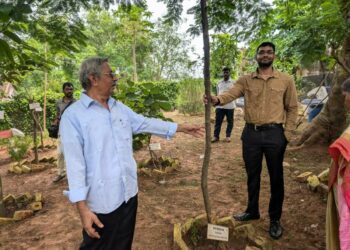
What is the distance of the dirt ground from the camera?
3.22 m

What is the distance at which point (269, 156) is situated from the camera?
3041 mm

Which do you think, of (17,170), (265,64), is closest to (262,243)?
(265,64)

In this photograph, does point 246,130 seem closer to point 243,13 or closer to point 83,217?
point 243,13

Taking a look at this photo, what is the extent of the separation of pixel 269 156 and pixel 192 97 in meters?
11.0

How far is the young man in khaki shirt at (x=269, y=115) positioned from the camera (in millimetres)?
2980

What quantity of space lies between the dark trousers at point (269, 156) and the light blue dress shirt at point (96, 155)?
147 centimetres

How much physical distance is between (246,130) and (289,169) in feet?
8.39

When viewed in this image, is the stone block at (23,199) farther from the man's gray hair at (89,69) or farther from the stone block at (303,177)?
the stone block at (303,177)

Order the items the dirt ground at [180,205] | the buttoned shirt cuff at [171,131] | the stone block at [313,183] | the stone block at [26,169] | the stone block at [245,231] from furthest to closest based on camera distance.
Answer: the stone block at [26,169], the stone block at [313,183], the dirt ground at [180,205], the stone block at [245,231], the buttoned shirt cuff at [171,131]

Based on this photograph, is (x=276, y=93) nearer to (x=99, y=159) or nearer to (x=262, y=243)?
(x=262, y=243)

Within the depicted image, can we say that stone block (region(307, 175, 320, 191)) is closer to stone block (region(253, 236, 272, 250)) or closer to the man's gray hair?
stone block (region(253, 236, 272, 250))

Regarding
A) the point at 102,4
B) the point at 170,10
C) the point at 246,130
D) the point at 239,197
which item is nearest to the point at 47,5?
the point at 102,4

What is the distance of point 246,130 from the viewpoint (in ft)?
10.4

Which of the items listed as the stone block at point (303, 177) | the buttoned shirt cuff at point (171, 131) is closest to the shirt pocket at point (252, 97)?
the buttoned shirt cuff at point (171, 131)
